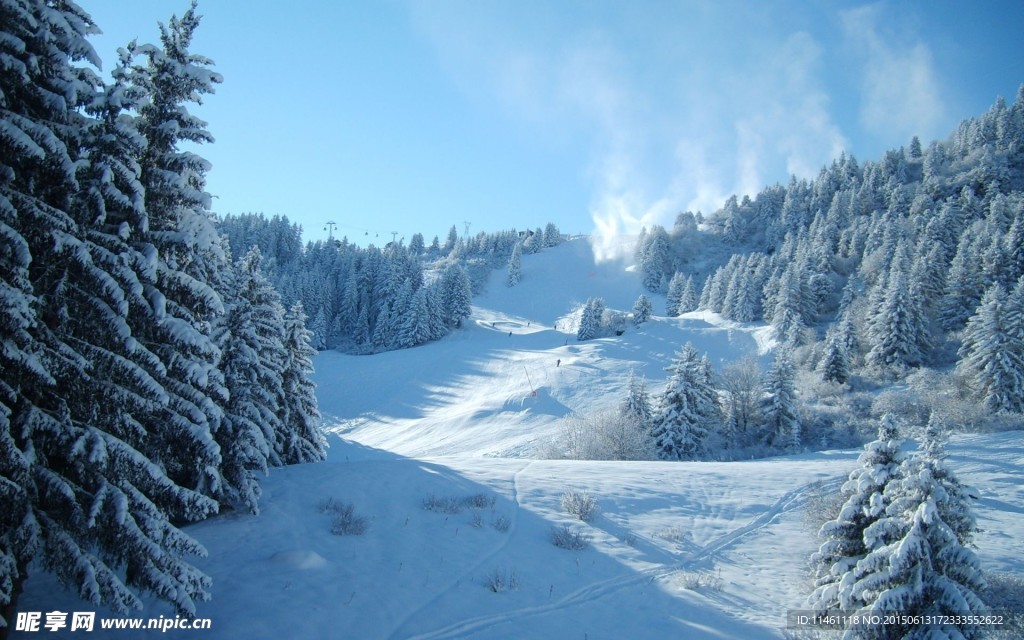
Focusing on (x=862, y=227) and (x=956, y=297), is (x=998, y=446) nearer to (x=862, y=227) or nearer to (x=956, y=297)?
(x=956, y=297)

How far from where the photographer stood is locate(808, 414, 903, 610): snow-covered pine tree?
9008mm

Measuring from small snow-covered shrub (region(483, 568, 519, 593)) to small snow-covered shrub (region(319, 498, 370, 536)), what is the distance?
152 inches

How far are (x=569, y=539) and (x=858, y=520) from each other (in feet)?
22.2

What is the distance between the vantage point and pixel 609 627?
9.38 metres

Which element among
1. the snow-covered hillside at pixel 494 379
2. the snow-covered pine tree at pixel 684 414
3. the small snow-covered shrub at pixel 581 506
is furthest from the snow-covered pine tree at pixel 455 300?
the small snow-covered shrub at pixel 581 506

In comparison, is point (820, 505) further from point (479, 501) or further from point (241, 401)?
point (241, 401)

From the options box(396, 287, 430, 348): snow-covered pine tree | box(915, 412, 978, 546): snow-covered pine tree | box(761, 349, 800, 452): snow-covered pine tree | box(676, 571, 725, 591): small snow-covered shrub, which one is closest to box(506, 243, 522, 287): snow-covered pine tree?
box(396, 287, 430, 348): snow-covered pine tree

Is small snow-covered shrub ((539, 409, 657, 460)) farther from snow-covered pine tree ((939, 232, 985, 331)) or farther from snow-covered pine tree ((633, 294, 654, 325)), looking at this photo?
snow-covered pine tree ((633, 294, 654, 325))

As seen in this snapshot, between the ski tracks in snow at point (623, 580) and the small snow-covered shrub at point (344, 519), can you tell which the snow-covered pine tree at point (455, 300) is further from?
the small snow-covered shrub at point (344, 519)

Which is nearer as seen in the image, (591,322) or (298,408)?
(298,408)

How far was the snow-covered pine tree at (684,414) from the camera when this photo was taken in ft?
111

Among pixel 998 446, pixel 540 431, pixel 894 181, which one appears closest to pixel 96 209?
pixel 540 431

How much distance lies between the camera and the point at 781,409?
35.7 metres

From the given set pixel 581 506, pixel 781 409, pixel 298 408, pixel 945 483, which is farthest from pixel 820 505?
pixel 781 409
